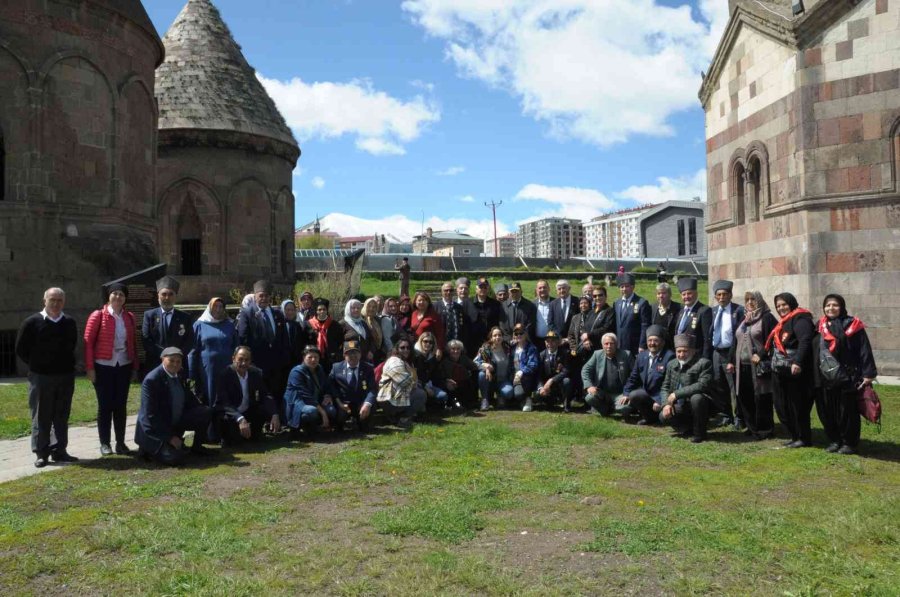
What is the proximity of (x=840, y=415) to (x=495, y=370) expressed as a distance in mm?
4529

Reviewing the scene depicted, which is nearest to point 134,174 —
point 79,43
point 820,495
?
point 79,43

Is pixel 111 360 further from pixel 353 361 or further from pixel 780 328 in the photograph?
pixel 780 328

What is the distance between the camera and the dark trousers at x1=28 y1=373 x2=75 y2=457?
6.71m

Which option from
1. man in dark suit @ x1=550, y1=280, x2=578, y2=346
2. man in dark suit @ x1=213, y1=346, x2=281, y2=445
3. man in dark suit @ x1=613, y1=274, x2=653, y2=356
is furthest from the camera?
man in dark suit @ x1=550, y1=280, x2=578, y2=346

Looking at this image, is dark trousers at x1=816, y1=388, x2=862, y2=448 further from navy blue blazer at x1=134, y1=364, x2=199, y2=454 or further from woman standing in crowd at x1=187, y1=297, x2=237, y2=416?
navy blue blazer at x1=134, y1=364, x2=199, y2=454

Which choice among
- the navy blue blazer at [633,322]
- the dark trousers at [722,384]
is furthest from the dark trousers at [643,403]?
the navy blue blazer at [633,322]

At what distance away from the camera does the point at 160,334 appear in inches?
299

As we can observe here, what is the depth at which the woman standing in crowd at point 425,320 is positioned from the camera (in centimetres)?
997

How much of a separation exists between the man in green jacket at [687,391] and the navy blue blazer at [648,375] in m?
0.17

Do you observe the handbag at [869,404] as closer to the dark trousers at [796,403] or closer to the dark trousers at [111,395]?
the dark trousers at [796,403]

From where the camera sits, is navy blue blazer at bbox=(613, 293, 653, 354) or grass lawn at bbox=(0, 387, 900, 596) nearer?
grass lawn at bbox=(0, 387, 900, 596)

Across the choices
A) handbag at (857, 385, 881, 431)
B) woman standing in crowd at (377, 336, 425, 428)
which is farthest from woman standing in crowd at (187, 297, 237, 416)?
handbag at (857, 385, 881, 431)

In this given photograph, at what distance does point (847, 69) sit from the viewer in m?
11.2

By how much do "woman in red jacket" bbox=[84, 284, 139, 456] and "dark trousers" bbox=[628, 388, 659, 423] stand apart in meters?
5.68
